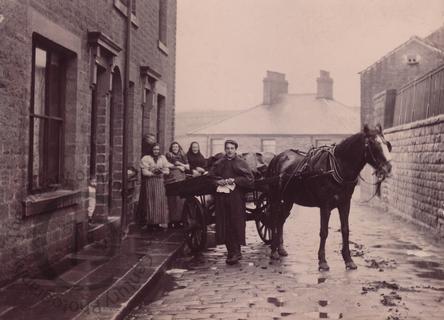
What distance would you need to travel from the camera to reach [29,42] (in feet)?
23.3

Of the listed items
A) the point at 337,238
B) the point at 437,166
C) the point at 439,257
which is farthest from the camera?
the point at 437,166

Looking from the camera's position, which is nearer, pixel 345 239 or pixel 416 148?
pixel 345 239

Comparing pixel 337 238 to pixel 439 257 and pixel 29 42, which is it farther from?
pixel 29 42

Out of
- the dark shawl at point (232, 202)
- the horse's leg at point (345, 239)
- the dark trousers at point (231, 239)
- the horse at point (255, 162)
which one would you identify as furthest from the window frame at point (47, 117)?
the horse's leg at point (345, 239)

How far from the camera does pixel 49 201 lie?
301 inches

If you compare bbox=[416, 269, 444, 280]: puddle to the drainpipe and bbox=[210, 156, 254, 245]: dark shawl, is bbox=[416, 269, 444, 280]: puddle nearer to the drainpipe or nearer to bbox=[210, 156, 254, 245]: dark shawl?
bbox=[210, 156, 254, 245]: dark shawl

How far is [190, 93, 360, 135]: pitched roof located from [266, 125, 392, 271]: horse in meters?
37.8

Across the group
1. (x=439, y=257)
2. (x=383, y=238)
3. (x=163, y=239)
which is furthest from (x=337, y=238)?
(x=163, y=239)

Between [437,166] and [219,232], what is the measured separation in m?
5.88

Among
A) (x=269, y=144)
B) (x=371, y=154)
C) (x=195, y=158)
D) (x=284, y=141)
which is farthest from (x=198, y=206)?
(x=269, y=144)

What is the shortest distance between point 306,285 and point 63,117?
4301mm

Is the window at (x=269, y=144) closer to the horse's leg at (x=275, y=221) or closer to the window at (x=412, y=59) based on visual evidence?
the window at (x=412, y=59)

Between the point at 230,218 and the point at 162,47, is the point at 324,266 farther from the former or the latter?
the point at 162,47

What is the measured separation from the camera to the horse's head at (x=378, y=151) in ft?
26.8
